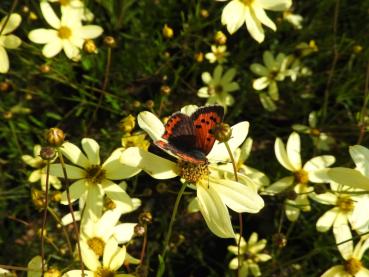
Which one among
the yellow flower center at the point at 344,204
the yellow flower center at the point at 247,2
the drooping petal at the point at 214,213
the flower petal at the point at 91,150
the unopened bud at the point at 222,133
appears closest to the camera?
the unopened bud at the point at 222,133

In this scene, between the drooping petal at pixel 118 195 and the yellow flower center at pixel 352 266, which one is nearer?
the drooping petal at pixel 118 195

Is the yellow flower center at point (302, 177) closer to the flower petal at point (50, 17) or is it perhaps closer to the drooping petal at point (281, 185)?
the drooping petal at point (281, 185)

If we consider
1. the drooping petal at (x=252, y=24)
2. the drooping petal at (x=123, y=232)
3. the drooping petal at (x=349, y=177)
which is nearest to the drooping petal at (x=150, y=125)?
the drooping petal at (x=123, y=232)

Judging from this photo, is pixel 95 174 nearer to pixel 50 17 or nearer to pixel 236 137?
pixel 236 137

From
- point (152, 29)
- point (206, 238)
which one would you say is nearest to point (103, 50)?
point (152, 29)

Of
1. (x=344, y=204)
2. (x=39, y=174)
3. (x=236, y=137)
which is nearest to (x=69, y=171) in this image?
(x=39, y=174)

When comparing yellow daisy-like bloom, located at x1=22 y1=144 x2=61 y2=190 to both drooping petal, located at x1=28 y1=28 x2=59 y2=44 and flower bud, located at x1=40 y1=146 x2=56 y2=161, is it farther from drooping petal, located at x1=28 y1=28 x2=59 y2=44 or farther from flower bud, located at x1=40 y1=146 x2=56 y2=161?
flower bud, located at x1=40 y1=146 x2=56 y2=161
